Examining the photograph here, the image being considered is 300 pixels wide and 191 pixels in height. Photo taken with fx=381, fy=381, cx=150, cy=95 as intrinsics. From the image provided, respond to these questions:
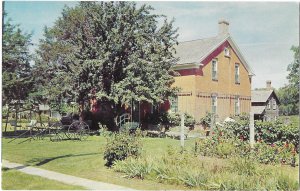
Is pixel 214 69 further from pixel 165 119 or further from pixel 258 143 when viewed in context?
pixel 258 143

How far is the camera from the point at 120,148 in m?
9.48

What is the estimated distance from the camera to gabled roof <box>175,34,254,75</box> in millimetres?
21781

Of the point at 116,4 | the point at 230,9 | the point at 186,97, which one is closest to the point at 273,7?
the point at 230,9

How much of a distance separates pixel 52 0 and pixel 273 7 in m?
5.72

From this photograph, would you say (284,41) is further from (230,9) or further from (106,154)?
(106,154)

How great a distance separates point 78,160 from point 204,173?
14.3 feet

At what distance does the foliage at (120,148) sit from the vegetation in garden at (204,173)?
27 centimetres

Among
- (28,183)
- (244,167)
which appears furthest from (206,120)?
(28,183)

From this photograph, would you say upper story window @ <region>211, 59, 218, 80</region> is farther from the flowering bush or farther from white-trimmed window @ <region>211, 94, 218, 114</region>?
the flowering bush

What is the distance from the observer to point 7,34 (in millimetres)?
15008

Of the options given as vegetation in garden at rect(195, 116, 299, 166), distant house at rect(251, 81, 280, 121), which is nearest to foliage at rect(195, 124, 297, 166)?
vegetation in garden at rect(195, 116, 299, 166)

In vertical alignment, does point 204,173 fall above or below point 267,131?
below

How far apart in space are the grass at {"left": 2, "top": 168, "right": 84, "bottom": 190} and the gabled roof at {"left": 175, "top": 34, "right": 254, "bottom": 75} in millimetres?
13994

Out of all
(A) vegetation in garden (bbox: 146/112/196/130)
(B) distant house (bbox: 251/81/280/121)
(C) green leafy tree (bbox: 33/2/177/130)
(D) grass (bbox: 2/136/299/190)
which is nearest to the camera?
(D) grass (bbox: 2/136/299/190)
